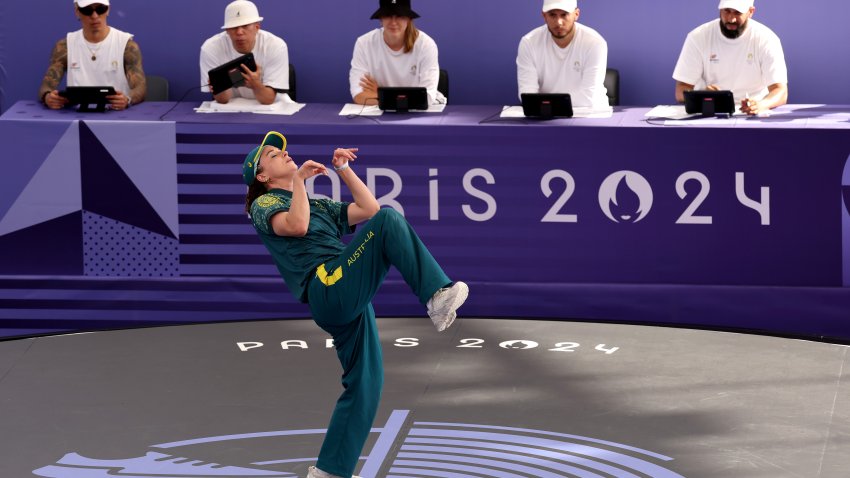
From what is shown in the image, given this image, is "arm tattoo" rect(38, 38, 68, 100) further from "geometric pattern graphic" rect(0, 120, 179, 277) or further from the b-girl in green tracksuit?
the b-girl in green tracksuit

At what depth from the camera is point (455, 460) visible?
5.42 m

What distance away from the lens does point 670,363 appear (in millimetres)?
6820

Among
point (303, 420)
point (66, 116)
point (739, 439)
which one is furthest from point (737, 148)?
point (66, 116)

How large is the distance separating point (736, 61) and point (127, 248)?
3.92m

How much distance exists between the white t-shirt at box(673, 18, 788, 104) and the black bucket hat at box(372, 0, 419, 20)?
5.82ft

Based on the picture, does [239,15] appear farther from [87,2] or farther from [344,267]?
[344,267]

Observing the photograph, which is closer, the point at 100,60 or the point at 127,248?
the point at 127,248

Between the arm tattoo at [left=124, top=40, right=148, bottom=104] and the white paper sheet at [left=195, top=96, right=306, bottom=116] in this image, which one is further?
the arm tattoo at [left=124, top=40, right=148, bottom=104]

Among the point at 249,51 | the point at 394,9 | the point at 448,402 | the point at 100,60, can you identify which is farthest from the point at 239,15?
the point at 448,402

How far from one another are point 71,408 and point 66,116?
9.36ft

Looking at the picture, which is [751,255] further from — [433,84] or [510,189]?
[433,84]

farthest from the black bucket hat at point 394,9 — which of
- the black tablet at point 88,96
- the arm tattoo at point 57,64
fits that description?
the arm tattoo at point 57,64

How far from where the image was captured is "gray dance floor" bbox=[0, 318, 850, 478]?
540 centimetres

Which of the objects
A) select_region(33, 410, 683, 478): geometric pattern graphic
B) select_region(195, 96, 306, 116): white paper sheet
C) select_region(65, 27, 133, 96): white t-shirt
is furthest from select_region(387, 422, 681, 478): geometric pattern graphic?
select_region(65, 27, 133, 96): white t-shirt
